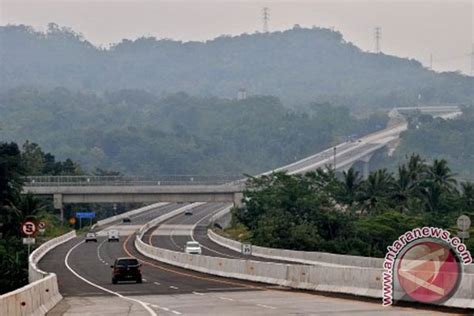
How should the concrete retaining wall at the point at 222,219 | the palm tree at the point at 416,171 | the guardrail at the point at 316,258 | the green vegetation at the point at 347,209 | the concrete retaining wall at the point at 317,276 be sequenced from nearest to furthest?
1. the concrete retaining wall at the point at 317,276
2. the guardrail at the point at 316,258
3. the green vegetation at the point at 347,209
4. the palm tree at the point at 416,171
5. the concrete retaining wall at the point at 222,219

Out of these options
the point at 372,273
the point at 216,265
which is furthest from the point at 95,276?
the point at 372,273

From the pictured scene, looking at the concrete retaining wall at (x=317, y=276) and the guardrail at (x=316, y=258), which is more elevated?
the concrete retaining wall at (x=317, y=276)

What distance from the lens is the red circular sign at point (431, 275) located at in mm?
33562

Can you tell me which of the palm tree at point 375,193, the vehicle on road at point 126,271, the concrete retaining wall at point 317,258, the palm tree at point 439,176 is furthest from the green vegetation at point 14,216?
the palm tree at point 439,176

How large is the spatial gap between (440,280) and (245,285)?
1786cm

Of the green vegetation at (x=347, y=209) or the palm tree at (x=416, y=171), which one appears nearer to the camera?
the green vegetation at (x=347, y=209)

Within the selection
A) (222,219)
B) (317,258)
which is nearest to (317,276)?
(317,258)

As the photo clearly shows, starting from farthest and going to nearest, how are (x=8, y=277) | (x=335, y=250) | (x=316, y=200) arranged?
1. (x=316, y=200)
2. (x=335, y=250)
3. (x=8, y=277)

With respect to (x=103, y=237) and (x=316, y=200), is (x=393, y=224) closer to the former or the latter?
(x=316, y=200)

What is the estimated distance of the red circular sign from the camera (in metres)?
33.6

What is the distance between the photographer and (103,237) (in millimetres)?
144750

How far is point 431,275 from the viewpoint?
34188 mm

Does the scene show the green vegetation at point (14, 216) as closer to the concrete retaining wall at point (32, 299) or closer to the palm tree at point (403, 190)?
the palm tree at point (403, 190)

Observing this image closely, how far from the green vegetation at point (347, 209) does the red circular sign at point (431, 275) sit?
7992 centimetres
